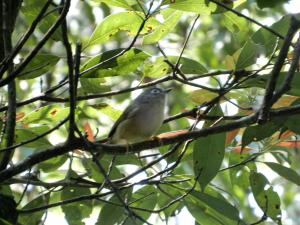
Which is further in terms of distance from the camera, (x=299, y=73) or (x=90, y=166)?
(x=90, y=166)

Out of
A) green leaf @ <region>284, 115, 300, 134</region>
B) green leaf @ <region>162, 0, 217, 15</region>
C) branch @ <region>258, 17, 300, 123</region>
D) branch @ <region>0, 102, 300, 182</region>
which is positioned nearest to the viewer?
branch @ <region>258, 17, 300, 123</region>

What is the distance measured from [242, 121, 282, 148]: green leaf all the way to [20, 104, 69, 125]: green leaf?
914mm

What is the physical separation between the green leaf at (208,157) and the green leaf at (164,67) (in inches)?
14.9

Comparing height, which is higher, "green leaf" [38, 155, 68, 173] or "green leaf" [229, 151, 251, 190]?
"green leaf" [38, 155, 68, 173]

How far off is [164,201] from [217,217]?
0.31m

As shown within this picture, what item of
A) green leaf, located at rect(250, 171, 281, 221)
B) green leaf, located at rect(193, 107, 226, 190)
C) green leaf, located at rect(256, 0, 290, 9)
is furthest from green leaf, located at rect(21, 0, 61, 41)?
green leaf, located at rect(256, 0, 290, 9)

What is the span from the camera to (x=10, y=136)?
2533mm

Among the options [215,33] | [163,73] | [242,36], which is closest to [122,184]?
[163,73]

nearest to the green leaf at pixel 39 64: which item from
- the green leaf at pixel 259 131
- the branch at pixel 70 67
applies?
the branch at pixel 70 67

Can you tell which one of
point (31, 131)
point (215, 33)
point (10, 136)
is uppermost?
point (215, 33)

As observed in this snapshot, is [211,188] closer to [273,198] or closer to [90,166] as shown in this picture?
[273,198]

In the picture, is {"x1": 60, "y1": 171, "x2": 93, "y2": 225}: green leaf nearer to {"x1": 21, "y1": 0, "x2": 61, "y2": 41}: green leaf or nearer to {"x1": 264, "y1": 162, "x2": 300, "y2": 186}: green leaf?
{"x1": 21, "y1": 0, "x2": 61, "y2": 41}: green leaf

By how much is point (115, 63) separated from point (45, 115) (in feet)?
1.78

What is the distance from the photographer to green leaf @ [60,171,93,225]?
126 inches
